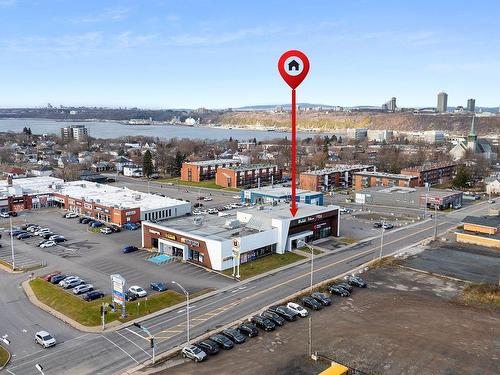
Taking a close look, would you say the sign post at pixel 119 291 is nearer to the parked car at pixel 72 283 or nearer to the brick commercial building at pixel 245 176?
the parked car at pixel 72 283

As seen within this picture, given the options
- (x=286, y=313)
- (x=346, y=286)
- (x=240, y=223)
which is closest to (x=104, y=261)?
(x=240, y=223)

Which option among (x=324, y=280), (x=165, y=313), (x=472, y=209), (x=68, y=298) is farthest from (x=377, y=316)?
(x=472, y=209)

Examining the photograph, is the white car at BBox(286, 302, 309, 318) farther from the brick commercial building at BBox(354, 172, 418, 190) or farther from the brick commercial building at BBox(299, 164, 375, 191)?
the brick commercial building at BBox(354, 172, 418, 190)

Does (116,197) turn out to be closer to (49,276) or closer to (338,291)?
(49,276)

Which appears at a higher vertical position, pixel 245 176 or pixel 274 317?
pixel 245 176

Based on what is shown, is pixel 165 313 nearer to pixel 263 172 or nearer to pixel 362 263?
pixel 362 263

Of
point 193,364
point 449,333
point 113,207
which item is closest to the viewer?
point 193,364

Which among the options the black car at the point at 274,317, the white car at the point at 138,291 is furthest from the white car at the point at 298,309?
the white car at the point at 138,291
